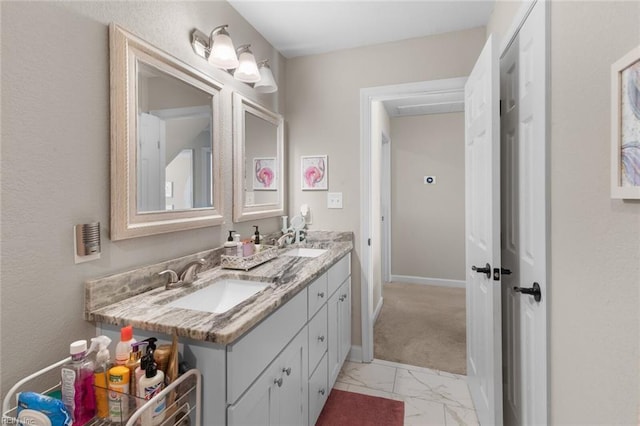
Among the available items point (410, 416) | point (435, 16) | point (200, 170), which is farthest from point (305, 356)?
point (435, 16)

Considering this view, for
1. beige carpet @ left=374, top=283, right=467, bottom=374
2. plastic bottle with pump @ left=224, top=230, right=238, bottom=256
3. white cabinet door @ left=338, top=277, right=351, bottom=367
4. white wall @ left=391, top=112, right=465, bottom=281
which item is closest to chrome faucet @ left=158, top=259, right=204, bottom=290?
plastic bottle with pump @ left=224, top=230, right=238, bottom=256

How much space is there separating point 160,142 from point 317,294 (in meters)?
1.08

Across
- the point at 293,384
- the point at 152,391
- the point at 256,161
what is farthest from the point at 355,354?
the point at 152,391

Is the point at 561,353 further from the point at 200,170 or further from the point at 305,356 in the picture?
the point at 200,170

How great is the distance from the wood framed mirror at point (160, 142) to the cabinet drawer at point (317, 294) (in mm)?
663

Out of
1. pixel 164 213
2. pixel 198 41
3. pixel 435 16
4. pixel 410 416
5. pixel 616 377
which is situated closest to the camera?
pixel 616 377

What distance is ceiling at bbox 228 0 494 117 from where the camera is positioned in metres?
1.87

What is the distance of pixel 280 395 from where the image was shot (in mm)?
1209

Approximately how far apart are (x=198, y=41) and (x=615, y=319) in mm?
1969

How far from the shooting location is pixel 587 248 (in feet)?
2.84

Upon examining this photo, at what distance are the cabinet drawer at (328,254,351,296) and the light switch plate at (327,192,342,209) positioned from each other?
1.38ft

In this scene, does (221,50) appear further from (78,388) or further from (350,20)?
(78,388)

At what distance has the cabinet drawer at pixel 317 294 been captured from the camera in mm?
1516

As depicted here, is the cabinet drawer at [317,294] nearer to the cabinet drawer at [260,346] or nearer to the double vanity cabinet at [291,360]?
the double vanity cabinet at [291,360]
